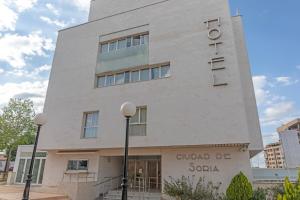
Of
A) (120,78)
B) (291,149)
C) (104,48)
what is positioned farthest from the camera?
(104,48)

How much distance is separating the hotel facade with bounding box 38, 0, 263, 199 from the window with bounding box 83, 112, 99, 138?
84 millimetres

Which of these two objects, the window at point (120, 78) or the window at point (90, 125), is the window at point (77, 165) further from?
the window at point (120, 78)

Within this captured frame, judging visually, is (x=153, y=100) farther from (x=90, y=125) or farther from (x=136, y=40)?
(x=136, y=40)

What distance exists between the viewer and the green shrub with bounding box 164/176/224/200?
37.3 feet

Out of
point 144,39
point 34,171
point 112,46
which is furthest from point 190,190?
point 34,171

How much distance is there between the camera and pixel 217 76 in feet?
42.1

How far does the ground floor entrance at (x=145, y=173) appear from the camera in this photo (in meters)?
15.5

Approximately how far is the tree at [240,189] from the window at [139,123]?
6039mm

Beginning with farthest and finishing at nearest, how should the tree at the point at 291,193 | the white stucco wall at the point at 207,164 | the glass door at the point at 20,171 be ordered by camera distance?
the glass door at the point at 20,171, the white stucco wall at the point at 207,164, the tree at the point at 291,193

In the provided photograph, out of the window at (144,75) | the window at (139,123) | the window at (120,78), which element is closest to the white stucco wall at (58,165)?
the window at (139,123)

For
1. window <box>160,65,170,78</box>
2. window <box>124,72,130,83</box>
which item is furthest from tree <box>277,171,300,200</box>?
window <box>124,72,130,83</box>

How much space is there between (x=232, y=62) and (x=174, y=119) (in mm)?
5200

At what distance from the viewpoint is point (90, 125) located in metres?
15.7

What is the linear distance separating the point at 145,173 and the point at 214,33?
11579 millimetres
